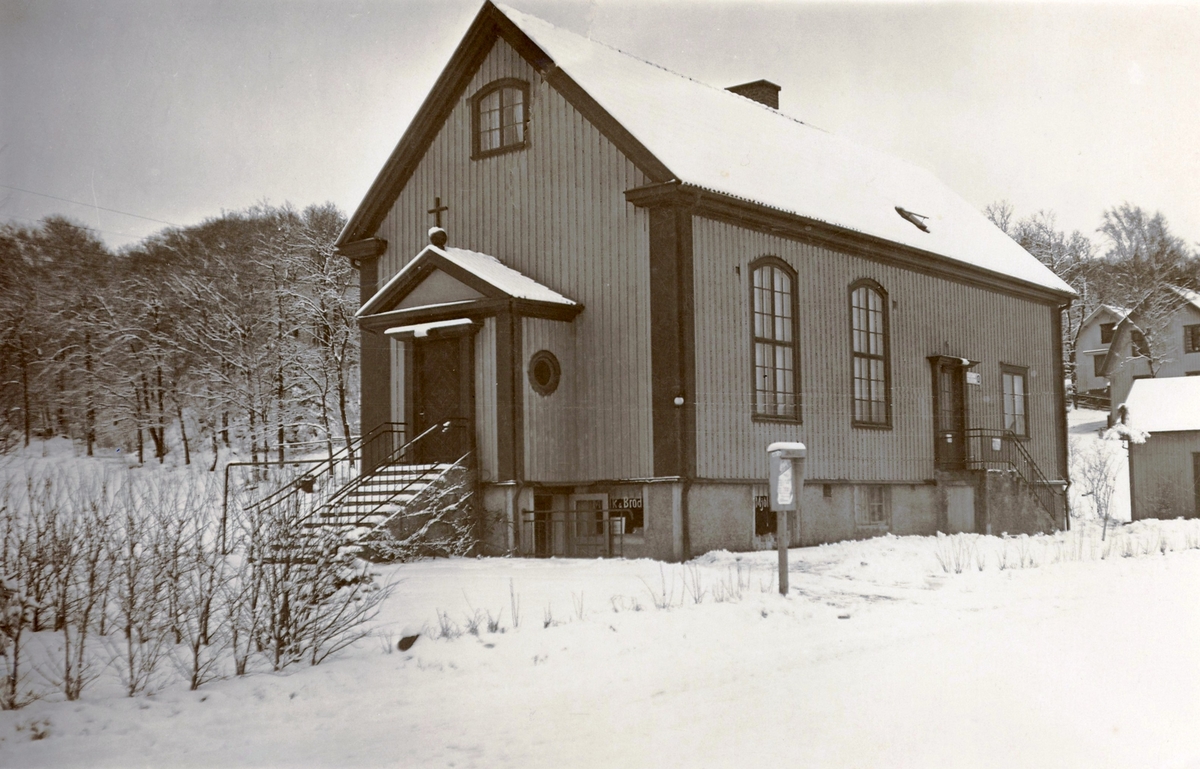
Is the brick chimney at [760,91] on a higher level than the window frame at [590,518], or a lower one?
higher

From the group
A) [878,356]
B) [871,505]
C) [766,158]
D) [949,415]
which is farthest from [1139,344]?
[766,158]

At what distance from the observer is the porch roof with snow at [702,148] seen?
18.0 m

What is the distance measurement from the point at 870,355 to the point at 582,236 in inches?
265

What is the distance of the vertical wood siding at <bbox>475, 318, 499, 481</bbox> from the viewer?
57.0ft

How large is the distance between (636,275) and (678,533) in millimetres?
3999

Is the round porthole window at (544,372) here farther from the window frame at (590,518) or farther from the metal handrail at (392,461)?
the window frame at (590,518)

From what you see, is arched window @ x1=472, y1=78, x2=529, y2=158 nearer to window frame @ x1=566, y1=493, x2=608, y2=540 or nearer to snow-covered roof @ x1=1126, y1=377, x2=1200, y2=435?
window frame @ x1=566, y1=493, x2=608, y2=540

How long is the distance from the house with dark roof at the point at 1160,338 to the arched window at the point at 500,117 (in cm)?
2598

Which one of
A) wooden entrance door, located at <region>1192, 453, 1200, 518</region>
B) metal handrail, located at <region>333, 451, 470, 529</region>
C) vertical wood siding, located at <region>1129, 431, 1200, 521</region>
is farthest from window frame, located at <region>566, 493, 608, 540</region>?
wooden entrance door, located at <region>1192, 453, 1200, 518</region>

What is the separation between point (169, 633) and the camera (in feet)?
29.4

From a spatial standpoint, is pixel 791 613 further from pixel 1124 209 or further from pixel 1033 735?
pixel 1124 209

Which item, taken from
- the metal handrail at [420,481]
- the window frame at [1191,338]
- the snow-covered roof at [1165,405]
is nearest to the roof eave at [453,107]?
the metal handrail at [420,481]

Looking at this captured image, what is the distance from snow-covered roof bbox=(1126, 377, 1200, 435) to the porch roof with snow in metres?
8.40

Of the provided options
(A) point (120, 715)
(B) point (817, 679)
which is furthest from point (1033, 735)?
(A) point (120, 715)
